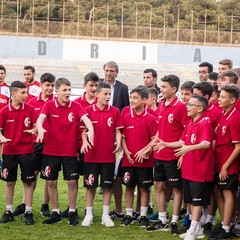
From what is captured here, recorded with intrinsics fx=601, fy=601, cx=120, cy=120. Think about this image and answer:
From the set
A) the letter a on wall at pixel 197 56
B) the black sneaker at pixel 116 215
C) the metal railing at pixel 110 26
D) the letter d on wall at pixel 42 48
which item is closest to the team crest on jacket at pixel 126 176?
the black sneaker at pixel 116 215

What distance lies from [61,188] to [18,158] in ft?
9.65

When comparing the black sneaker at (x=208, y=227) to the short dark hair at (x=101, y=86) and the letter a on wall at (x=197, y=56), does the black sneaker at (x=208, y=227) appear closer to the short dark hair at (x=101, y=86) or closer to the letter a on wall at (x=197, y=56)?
the short dark hair at (x=101, y=86)

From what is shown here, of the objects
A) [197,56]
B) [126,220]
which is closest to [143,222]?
[126,220]

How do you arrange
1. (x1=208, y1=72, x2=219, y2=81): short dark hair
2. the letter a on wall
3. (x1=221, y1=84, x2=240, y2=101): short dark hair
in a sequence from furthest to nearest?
the letter a on wall < (x1=208, y1=72, x2=219, y2=81): short dark hair < (x1=221, y1=84, x2=240, y2=101): short dark hair

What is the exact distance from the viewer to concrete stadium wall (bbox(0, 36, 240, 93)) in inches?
1417

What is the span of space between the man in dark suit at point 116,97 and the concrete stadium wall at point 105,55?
26739mm

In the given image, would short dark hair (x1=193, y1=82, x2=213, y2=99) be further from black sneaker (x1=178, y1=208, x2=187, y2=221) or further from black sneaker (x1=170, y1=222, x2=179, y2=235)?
black sneaker (x1=178, y1=208, x2=187, y2=221)

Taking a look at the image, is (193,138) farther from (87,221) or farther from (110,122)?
(87,221)

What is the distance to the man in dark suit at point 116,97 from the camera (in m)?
7.79

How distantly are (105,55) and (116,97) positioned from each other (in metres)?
29.8

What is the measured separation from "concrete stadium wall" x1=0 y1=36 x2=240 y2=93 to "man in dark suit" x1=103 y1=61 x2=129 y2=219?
2674cm

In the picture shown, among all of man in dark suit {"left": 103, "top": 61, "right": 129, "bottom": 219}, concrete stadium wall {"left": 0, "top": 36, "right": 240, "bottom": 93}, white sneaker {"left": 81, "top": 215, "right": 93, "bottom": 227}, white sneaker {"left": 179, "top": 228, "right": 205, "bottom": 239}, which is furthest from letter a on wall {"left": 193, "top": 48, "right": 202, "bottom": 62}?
white sneaker {"left": 179, "top": 228, "right": 205, "bottom": 239}

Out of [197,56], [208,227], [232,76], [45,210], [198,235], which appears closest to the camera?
[198,235]

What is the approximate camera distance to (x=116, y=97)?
8.47 metres
